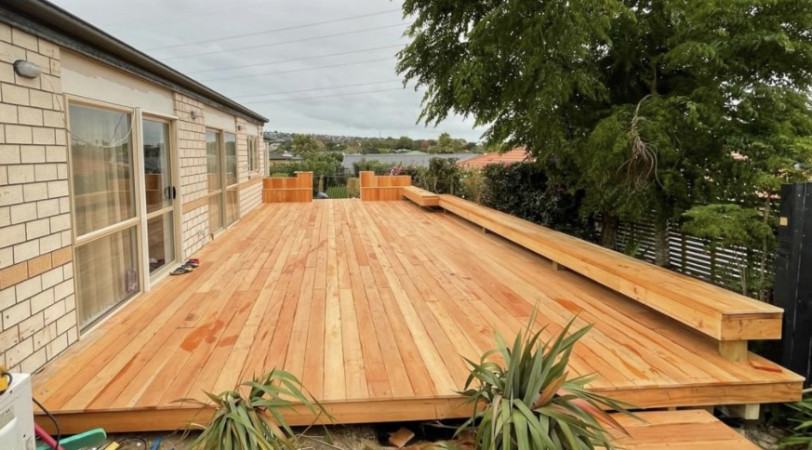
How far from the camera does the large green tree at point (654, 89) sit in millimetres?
4250

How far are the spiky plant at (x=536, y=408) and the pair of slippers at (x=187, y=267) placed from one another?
11.8 feet

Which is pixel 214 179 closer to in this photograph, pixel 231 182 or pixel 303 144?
pixel 231 182

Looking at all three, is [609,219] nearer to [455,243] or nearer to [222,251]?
[455,243]

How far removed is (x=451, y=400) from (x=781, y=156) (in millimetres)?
3306

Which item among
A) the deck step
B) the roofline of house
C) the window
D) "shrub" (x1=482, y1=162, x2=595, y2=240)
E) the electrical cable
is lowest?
the deck step

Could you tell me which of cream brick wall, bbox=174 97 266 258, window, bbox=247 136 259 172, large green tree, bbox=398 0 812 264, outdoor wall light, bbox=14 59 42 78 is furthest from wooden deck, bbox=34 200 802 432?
window, bbox=247 136 259 172

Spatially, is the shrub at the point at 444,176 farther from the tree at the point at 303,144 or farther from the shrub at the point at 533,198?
the tree at the point at 303,144

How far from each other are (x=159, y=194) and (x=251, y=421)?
3.45 m

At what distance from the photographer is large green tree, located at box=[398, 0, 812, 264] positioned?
4.25 m

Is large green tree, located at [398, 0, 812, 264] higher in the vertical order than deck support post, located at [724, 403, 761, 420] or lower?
higher

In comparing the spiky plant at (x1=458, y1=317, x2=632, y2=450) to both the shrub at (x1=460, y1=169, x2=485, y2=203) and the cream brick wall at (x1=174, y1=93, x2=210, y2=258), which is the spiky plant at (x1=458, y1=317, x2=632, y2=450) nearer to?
the cream brick wall at (x1=174, y1=93, x2=210, y2=258)

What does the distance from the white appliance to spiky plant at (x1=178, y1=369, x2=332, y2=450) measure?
1.76ft

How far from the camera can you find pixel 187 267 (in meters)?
4.95

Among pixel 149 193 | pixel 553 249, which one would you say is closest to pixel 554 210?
pixel 553 249
